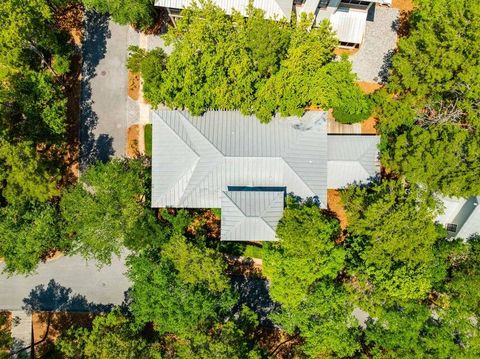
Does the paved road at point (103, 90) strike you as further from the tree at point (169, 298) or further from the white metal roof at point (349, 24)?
the white metal roof at point (349, 24)

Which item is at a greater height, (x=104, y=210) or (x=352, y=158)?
(x=352, y=158)

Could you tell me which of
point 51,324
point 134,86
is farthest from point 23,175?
point 51,324

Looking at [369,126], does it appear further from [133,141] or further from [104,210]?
[104,210]

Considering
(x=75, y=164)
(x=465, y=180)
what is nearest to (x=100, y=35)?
(x=75, y=164)

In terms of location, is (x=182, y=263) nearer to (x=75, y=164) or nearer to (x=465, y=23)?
(x=75, y=164)

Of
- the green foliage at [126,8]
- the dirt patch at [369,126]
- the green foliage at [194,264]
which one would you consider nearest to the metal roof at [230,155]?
the green foliage at [194,264]

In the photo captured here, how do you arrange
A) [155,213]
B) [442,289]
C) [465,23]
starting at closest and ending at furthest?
[465,23], [442,289], [155,213]
